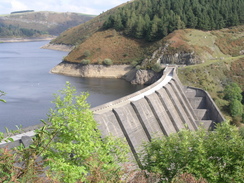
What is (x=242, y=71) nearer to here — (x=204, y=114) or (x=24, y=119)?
(x=204, y=114)

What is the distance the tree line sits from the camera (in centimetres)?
9219

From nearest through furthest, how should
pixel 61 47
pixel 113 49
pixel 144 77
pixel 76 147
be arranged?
pixel 76 147
pixel 144 77
pixel 113 49
pixel 61 47

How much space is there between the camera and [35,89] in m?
69.2

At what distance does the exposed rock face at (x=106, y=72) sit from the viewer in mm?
81625

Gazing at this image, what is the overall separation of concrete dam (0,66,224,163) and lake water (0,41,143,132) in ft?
53.9

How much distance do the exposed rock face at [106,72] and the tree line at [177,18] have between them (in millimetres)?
14478

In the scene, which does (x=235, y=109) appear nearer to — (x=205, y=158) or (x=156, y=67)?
(x=156, y=67)

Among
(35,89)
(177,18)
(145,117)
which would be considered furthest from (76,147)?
(177,18)

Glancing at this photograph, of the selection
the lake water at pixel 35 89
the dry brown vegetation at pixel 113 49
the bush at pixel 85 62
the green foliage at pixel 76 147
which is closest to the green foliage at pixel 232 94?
the lake water at pixel 35 89

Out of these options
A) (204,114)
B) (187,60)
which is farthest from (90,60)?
(204,114)

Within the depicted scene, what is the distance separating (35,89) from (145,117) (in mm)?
44043

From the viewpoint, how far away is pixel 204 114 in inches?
1929

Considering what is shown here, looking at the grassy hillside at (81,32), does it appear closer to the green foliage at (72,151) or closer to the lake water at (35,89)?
the lake water at (35,89)

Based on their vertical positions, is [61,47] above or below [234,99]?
below
